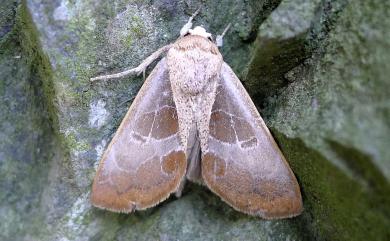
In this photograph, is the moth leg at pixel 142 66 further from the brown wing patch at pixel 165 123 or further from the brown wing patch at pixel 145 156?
the brown wing patch at pixel 165 123

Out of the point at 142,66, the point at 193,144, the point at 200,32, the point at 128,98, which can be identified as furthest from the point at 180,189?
the point at 200,32

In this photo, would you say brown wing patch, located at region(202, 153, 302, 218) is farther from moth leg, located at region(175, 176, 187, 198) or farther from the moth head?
the moth head

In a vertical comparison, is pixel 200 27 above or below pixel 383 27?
below

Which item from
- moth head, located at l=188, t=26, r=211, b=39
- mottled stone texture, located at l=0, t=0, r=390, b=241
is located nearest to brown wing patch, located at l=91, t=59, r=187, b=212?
mottled stone texture, located at l=0, t=0, r=390, b=241

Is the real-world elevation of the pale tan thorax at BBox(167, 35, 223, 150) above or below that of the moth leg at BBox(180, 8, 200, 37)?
below

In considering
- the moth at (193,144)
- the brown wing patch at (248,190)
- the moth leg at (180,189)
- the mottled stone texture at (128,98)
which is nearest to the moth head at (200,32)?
the moth at (193,144)

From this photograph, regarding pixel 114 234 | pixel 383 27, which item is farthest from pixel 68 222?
pixel 383 27

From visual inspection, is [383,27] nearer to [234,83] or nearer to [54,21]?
[234,83]
